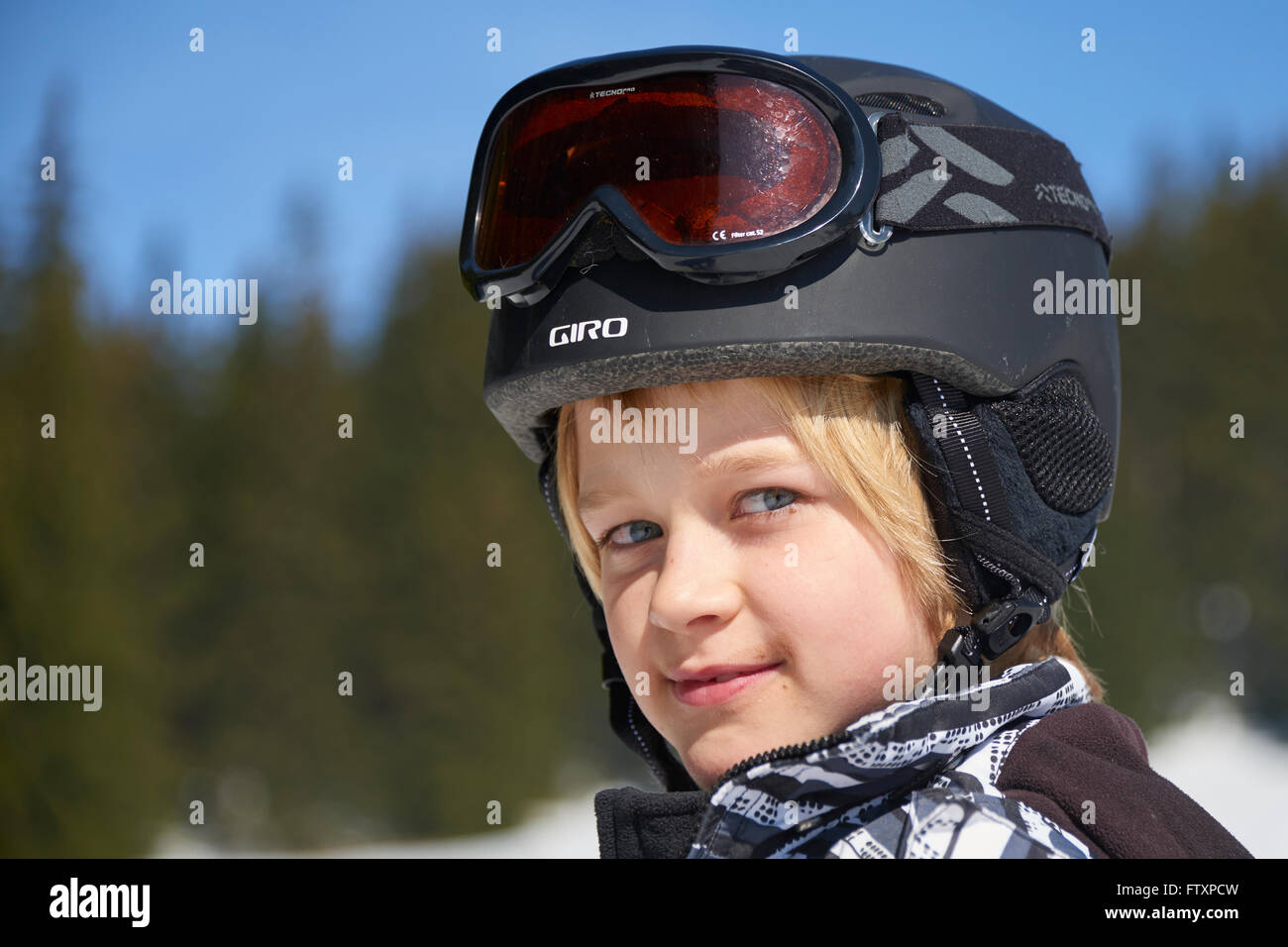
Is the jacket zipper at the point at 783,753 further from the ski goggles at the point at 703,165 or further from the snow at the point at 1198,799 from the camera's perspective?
the snow at the point at 1198,799

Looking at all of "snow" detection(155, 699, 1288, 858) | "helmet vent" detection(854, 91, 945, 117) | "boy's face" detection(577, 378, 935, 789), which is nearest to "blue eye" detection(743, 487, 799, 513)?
"boy's face" detection(577, 378, 935, 789)

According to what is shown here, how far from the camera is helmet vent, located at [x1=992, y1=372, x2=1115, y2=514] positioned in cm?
202

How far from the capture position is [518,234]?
2.15 meters

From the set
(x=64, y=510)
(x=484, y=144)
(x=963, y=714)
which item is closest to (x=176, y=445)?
(x=64, y=510)

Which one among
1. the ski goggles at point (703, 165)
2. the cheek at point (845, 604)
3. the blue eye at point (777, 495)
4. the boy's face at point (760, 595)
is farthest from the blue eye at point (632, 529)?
the ski goggles at point (703, 165)

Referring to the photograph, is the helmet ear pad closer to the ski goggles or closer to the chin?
the ski goggles

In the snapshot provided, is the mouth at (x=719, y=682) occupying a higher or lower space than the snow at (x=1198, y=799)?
higher

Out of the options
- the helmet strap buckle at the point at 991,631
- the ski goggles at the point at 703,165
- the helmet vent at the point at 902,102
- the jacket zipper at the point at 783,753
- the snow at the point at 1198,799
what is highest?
the helmet vent at the point at 902,102

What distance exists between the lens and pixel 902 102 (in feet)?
7.23

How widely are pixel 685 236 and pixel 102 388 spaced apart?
38.2ft

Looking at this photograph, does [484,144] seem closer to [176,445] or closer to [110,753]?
[110,753]

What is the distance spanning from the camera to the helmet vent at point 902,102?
217 centimetres

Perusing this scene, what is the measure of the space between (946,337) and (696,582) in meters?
0.62

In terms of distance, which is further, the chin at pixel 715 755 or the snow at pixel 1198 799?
the snow at pixel 1198 799
